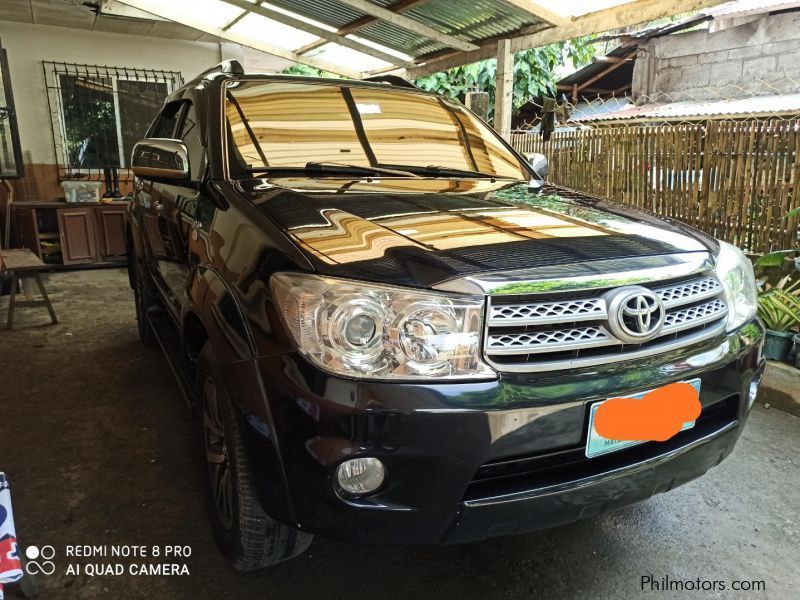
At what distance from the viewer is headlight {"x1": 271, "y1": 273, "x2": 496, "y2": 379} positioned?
130 cm

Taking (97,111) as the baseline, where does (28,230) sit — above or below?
below

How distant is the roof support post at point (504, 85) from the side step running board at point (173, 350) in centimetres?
378

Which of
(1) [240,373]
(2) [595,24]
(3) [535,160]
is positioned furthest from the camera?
(2) [595,24]

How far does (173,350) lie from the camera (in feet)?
8.92

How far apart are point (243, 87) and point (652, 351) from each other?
1917 millimetres

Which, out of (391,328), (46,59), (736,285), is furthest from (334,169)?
(46,59)

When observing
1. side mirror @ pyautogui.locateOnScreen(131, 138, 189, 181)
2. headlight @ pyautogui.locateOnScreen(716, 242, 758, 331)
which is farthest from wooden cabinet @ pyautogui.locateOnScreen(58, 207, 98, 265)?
headlight @ pyautogui.locateOnScreen(716, 242, 758, 331)

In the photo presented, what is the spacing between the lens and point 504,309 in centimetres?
133

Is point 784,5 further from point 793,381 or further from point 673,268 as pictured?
point 673,268

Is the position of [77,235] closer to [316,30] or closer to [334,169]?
[316,30]

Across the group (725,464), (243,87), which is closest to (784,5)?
(725,464)

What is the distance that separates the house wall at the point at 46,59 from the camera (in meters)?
7.23

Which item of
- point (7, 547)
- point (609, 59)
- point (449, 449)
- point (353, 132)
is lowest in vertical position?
point (7, 547)

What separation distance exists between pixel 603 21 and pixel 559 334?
3963mm
